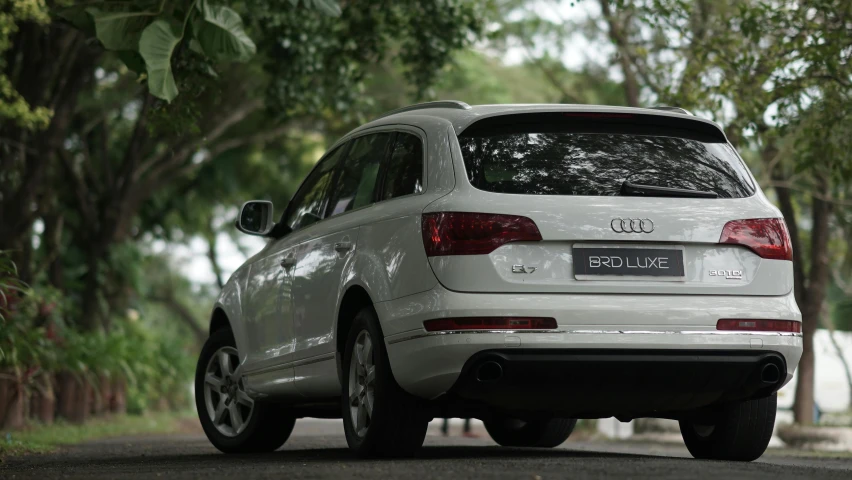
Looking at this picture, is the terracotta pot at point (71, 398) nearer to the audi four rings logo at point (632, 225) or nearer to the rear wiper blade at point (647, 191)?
the rear wiper blade at point (647, 191)

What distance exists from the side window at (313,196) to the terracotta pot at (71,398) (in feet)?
33.8

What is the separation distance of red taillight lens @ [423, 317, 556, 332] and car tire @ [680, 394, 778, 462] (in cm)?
162

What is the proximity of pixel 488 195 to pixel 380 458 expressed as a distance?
163 centimetres

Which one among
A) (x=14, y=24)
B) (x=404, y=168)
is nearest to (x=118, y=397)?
(x=14, y=24)

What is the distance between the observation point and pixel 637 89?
2016 cm

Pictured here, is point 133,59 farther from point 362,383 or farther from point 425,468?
point 425,468

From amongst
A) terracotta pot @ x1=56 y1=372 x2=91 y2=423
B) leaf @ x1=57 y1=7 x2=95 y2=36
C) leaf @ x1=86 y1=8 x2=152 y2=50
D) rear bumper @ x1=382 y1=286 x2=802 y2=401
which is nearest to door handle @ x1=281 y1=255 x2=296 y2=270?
rear bumper @ x1=382 y1=286 x2=802 y2=401

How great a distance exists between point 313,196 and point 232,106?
15059 millimetres

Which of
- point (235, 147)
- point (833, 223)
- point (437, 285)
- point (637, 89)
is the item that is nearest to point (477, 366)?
point (437, 285)

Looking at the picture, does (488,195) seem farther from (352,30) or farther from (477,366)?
(352,30)

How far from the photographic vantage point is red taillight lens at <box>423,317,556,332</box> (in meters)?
6.78

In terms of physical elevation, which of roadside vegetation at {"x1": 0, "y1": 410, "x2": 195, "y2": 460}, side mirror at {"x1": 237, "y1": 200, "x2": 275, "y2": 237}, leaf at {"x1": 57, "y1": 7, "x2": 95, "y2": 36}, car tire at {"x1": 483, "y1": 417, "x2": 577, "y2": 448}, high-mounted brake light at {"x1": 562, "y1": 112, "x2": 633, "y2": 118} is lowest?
roadside vegetation at {"x1": 0, "y1": 410, "x2": 195, "y2": 460}

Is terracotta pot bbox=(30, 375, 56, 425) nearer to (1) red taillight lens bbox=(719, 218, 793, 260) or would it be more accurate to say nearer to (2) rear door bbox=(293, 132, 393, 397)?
(2) rear door bbox=(293, 132, 393, 397)

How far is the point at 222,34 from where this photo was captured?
10.8m
